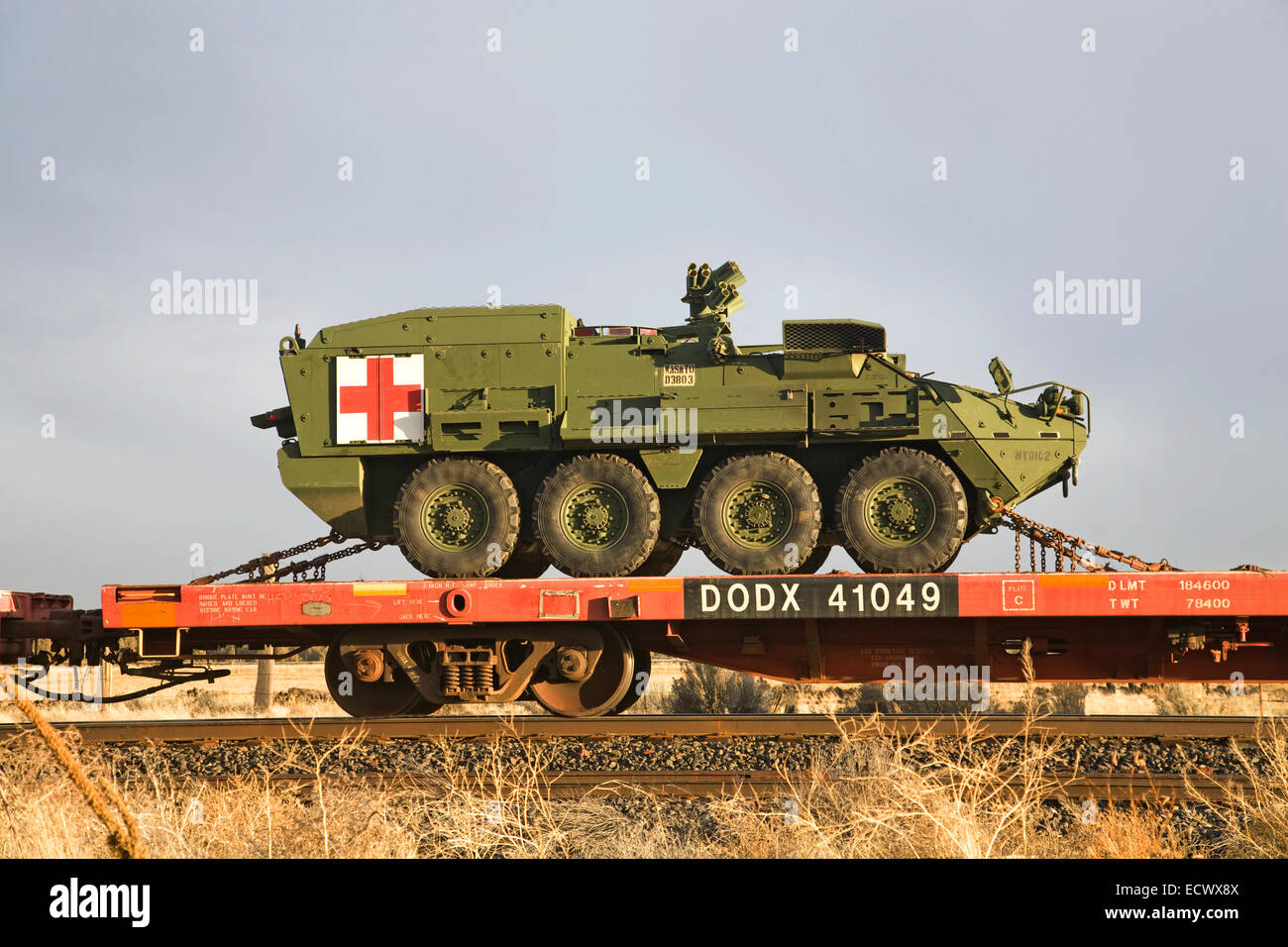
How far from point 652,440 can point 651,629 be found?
1790 millimetres

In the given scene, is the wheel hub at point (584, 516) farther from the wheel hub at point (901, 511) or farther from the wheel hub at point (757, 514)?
the wheel hub at point (901, 511)

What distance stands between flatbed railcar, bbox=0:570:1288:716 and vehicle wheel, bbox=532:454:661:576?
61 cm

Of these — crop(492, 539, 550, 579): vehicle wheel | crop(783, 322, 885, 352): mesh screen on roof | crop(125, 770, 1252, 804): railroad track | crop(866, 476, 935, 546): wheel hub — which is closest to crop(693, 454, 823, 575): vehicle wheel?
crop(866, 476, 935, 546): wheel hub

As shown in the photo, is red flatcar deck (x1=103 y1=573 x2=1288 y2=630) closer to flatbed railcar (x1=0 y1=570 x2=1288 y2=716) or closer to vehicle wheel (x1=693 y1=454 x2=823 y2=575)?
flatbed railcar (x1=0 y1=570 x2=1288 y2=716)

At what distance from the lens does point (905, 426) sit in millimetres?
9914

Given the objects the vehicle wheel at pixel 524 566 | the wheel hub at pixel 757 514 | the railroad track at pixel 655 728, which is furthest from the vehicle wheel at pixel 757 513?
the vehicle wheel at pixel 524 566

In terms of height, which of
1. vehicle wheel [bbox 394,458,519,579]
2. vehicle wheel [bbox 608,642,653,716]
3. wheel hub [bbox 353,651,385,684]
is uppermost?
vehicle wheel [bbox 394,458,519,579]

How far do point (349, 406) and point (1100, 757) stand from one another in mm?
7375

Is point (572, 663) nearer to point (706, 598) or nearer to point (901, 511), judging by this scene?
point (706, 598)

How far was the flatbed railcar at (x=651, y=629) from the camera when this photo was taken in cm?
910

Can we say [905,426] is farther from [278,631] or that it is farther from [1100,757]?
[278,631]

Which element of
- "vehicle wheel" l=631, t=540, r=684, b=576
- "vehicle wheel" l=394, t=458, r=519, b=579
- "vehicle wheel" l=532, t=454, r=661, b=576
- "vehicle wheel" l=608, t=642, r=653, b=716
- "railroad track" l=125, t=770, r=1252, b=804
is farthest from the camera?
"vehicle wheel" l=631, t=540, r=684, b=576

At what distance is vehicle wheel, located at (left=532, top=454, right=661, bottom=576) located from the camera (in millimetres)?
10109

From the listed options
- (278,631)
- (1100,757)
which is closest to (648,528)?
(278,631)
